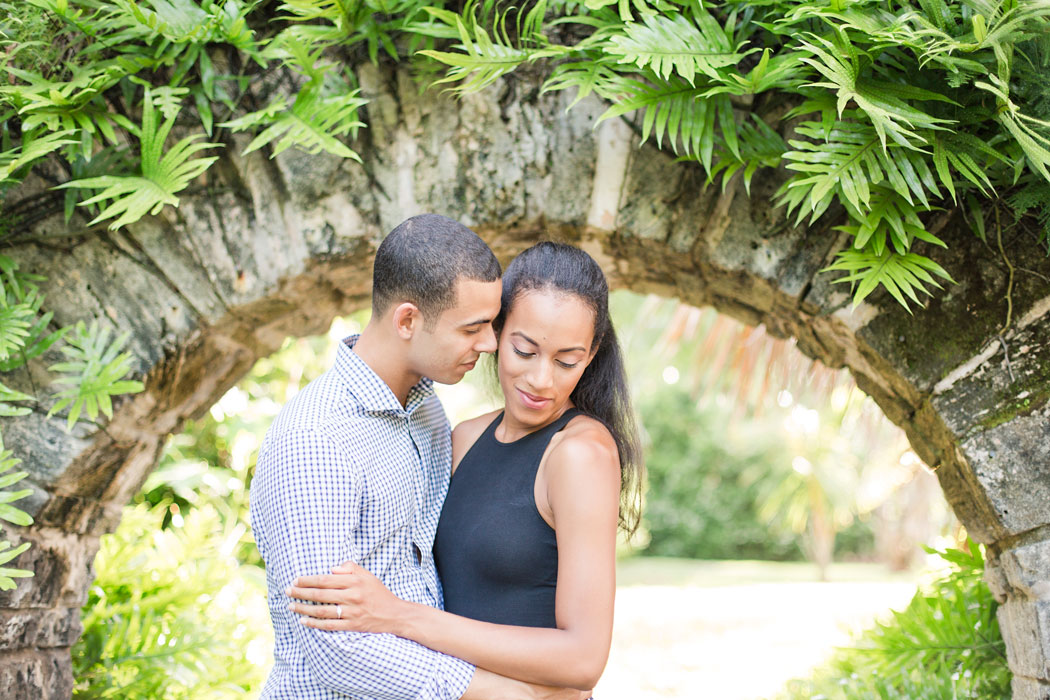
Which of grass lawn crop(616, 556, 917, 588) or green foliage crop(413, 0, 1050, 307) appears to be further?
grass lawn crop(616, 556, 917, 588)

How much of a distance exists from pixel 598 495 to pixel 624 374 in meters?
0.46

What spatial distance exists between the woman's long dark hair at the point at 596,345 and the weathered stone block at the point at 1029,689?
105 centimetres

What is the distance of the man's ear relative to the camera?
1.74 metres

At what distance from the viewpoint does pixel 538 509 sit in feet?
5.69

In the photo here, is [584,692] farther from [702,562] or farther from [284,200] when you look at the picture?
[702,562]

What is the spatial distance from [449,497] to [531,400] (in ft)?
1.15

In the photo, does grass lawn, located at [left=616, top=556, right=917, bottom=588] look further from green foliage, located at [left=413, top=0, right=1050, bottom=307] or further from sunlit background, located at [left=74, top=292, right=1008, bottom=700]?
green foliage, located at [left=413, top=0, right=1050, bottom=307]

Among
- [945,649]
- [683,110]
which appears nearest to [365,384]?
[683,110]

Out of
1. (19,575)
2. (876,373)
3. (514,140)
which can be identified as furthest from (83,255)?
(876,373)

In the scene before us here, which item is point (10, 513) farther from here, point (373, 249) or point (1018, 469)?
point (1018, 469)

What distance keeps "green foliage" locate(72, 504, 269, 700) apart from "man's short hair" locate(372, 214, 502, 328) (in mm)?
1717

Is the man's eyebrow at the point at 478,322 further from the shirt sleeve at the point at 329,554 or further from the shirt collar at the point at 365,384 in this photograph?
the shirt sleeve at the point at 329,554

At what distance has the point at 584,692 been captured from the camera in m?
A: 1.78

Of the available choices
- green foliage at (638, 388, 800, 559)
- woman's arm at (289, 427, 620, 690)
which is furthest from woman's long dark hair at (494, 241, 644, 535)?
Result: green foliage at (638, 388, 800, 559)
